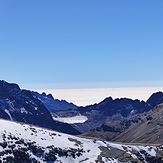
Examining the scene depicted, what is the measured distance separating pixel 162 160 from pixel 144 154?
30.5ft

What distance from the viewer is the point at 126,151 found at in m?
161

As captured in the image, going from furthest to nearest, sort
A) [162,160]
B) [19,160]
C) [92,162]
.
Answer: [162,160]
[92,162]
[19,160]

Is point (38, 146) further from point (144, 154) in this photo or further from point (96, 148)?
point (144, 154)

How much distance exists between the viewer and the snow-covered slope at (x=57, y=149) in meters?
135

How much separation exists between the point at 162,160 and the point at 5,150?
65.3m

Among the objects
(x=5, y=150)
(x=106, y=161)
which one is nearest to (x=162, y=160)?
(x=106, y=161)

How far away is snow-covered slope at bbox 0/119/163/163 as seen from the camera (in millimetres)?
134750

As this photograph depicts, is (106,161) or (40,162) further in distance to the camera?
(106,161)

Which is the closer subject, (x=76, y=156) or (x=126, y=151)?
(x=76, y=156)

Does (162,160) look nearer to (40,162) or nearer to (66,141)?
(66,141)

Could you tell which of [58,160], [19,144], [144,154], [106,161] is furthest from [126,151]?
[19,144]

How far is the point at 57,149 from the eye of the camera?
14412 centimetres

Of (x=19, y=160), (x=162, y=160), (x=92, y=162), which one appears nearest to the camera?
(x=19, y=160)

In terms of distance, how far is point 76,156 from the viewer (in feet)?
468
